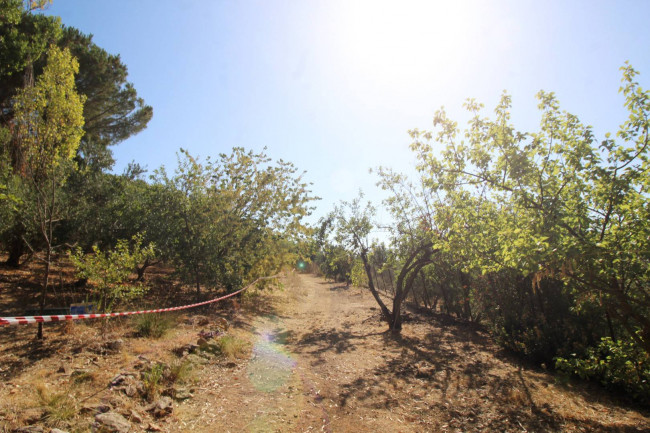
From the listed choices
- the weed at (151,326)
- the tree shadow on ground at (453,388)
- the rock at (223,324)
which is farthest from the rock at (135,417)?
the rock at (223,324)

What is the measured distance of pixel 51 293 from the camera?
9633 millimetres

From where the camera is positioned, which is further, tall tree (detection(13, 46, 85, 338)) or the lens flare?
tall tree (detection(13, 46, 85, 338))

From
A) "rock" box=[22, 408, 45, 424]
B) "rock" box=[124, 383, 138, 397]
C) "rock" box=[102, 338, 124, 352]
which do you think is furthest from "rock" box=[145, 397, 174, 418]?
"rock" box=[102, 338, 124, 352]

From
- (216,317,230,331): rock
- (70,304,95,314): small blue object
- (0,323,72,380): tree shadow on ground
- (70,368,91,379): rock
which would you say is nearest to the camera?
(70,368,91,379): rock

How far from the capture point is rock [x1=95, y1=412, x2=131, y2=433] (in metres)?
3.52

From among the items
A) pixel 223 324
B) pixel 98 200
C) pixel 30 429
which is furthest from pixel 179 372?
pixel 98 200

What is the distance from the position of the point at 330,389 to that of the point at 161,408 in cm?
290

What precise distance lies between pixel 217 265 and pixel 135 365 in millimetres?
5796

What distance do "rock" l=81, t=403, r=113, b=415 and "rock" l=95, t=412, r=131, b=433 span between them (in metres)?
0.17

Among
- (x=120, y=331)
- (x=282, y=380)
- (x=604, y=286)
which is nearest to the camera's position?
(x=604, y=286)

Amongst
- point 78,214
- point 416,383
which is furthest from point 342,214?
point 78,214

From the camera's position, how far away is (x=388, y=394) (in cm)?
580

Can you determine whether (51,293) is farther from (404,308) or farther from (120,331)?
(404,308)

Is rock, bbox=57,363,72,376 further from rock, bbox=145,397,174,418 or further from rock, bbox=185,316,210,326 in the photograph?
rock, bbox=185,316,210,326
